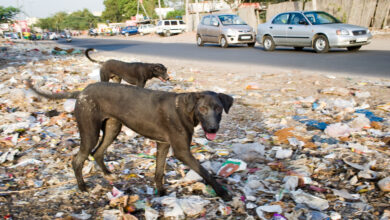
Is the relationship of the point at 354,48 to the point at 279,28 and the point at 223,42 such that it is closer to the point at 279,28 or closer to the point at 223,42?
the point at 279,28

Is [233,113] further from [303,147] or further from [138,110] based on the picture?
[138,110]

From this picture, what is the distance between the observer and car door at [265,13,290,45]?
1399cm

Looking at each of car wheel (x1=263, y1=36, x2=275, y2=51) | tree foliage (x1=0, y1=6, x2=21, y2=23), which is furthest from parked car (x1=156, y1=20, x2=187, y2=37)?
car wheel (x1=263, y1=36, x2=275, y2=51)

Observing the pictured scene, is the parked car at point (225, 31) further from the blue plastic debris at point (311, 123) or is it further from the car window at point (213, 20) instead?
the blue plastic debris at point (311, 123)

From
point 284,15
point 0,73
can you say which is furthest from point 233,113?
point 284,15

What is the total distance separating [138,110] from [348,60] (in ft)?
30.2

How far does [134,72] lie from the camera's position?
668cm

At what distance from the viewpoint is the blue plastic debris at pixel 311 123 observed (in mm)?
4841

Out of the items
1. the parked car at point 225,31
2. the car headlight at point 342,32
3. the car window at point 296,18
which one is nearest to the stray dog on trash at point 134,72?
the car headlight at point 342,32

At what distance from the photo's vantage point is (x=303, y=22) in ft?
43.4

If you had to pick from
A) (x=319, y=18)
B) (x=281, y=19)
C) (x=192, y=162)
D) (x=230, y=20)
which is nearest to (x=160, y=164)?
(x=192, y=162)

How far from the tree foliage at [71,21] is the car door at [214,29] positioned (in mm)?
118739

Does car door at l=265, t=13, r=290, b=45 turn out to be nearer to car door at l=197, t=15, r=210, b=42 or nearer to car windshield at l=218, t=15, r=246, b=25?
car windshield at l=218, t=15, r=246, b=25

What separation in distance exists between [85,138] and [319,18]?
12.7m
